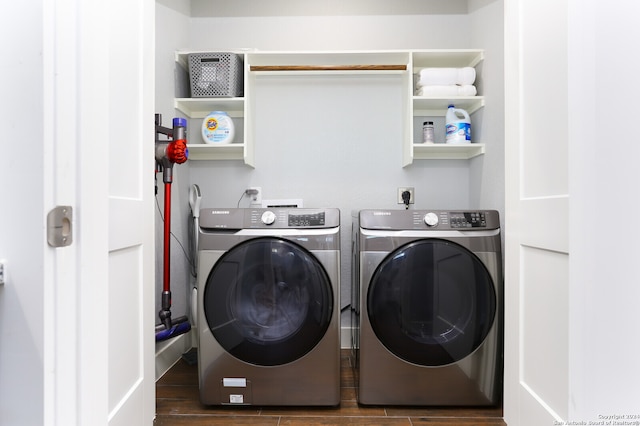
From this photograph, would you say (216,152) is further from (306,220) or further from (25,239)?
(25,239)

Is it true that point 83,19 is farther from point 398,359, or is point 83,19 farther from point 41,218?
point 398,359

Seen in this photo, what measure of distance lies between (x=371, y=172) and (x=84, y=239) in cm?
181

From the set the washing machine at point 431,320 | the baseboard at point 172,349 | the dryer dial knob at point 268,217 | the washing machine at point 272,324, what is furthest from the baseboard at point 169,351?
the washing machine at point 431,320

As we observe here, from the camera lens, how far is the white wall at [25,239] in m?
0.50

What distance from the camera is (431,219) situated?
4.99ft

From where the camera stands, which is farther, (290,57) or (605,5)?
(290,57)

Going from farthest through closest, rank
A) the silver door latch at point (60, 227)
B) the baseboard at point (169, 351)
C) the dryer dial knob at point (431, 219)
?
the baseboard at point (169, 351) → the dryer dial knob at point (431, 219) → the silver door latch at point (60, 227)

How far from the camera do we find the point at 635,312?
0.79 metres

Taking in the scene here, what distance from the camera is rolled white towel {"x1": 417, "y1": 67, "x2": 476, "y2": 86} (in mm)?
1938

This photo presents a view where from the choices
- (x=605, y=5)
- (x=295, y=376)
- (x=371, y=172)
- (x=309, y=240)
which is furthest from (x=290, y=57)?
(x=295, y=376)

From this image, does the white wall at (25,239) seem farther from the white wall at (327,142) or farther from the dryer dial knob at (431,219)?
the white wall at (327,142)

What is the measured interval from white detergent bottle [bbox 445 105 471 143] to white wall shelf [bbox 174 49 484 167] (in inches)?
1.9

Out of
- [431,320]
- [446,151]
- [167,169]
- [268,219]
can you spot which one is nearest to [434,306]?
[431,320]

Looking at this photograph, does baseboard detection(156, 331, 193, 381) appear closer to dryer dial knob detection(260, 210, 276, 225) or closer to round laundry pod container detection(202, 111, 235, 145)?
dryer dial knob detection(260, 210, 276, 225)
